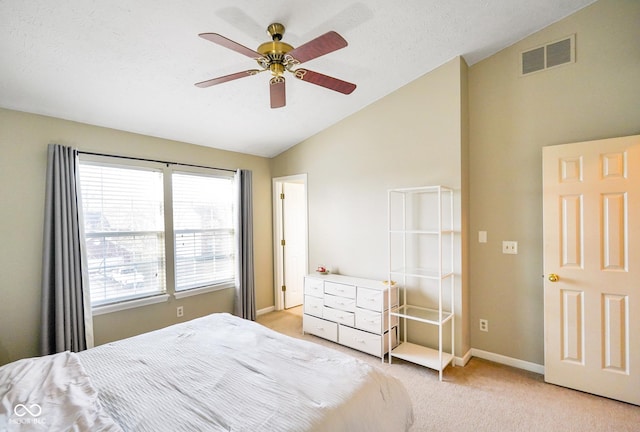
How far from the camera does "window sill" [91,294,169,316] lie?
292 cm

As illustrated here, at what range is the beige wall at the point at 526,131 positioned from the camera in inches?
94.0

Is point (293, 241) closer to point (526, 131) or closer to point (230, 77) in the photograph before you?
point (230, 77)

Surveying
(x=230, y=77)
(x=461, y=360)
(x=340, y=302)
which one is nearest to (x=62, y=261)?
(x=230, y=77)

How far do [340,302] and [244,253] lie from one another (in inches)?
61.1

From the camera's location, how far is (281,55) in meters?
1.85

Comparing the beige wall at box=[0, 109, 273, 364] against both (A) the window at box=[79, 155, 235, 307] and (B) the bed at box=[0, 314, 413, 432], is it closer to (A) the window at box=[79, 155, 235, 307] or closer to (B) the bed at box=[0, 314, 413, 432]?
(A) the window at box=[79, 155, 235, 307]

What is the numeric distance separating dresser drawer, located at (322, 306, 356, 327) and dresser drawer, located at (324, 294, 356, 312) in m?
0.04

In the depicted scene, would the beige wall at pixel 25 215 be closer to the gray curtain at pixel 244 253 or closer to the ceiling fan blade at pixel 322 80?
the gray curtain at pixel 244 253

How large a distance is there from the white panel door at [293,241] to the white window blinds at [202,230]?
2.93ft

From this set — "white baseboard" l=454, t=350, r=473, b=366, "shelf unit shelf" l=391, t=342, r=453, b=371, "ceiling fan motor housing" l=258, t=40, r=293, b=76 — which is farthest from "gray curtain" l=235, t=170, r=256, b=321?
"white baseboard" l=454, t=350, r=473, b=366

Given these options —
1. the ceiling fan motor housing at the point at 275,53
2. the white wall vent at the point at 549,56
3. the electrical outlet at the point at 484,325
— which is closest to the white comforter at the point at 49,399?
the ceiling fan motor housing at the point at 275,53

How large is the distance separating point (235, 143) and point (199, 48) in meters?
1.74

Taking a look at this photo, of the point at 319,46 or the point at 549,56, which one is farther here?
the point at 549,56

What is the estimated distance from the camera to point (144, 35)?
203cm
